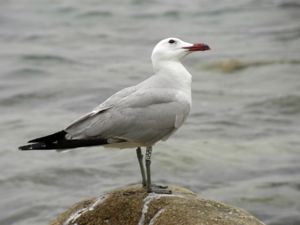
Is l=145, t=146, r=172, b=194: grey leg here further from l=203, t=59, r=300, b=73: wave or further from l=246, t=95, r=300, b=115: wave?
l=203, t=59, r=300, b=73: wave

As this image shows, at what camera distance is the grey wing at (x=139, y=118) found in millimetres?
6785

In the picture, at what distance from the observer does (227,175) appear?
11.6m

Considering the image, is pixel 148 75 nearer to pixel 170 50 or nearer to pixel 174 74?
pixel 170 50

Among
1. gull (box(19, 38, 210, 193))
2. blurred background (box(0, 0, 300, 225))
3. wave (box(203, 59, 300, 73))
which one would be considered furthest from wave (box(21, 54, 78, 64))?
gull (box(19, 38, 210, 193))

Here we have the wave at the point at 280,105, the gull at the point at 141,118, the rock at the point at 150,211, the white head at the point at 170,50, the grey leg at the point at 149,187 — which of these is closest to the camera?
the rock at the point at 150,211

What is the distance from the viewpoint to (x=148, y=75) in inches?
647

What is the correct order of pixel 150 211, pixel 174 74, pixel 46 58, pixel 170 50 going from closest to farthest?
pixel 150 211 < pixel 174 74 < pixel 170 50 < pixel 46 58

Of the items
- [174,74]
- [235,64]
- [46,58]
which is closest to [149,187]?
[174,74]

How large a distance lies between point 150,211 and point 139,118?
82cm

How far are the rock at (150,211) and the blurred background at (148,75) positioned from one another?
368cm

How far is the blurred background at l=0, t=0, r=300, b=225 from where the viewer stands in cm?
1135

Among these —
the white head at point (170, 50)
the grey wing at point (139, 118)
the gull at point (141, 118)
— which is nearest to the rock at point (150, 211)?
the gull at point (141, 118)

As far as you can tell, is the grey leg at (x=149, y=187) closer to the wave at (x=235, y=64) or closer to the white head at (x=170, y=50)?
the white head at (x=170, y=50)

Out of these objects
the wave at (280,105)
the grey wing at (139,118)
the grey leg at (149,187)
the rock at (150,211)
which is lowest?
the wave at (280,105)
